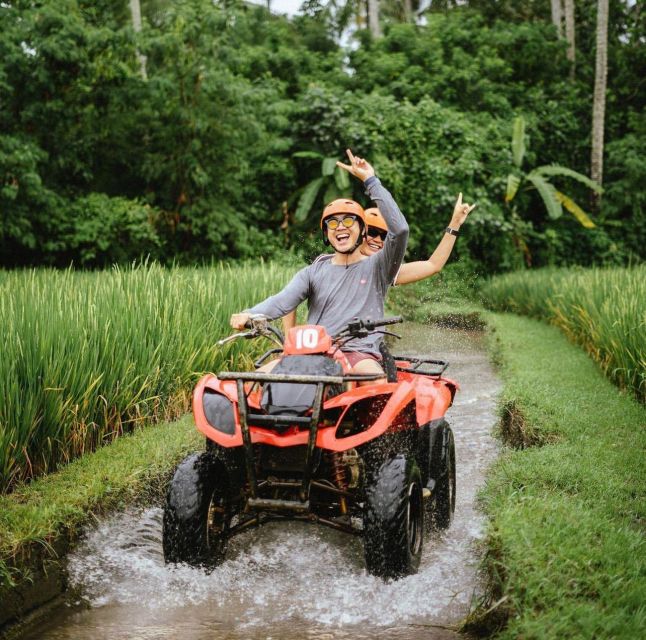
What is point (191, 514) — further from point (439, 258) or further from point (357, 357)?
point (439, 258)

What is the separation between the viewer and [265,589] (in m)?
3.77

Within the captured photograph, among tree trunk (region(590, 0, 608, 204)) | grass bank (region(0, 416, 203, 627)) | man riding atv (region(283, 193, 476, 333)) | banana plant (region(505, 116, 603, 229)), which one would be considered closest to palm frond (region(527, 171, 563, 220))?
banana plant (region(505, 116, 603, 229))

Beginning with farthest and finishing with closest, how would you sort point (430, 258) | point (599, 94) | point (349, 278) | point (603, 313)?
point (599, 94)
point (603, 313)
point (430, 258)
point (349, 278)

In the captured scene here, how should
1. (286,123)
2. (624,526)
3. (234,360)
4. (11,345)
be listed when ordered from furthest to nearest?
(286,123)
(234,360)
(11,345)
(624,526)

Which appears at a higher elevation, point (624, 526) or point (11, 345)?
point (11, 345)

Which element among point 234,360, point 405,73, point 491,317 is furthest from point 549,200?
point 234,360

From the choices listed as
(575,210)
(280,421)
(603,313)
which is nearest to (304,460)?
(280,421)

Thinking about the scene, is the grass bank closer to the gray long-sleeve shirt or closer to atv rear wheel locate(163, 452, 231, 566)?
atv rear wheel locate(163, 452, 231, 566)

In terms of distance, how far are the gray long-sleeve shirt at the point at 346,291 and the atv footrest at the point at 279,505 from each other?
3.81ft

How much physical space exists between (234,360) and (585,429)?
318 cm

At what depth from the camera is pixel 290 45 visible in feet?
77.5

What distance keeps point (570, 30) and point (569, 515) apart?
75.0 feet

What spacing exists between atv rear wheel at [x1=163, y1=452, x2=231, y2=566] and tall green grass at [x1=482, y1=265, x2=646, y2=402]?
4346mm

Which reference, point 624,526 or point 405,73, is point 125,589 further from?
point 405,73
